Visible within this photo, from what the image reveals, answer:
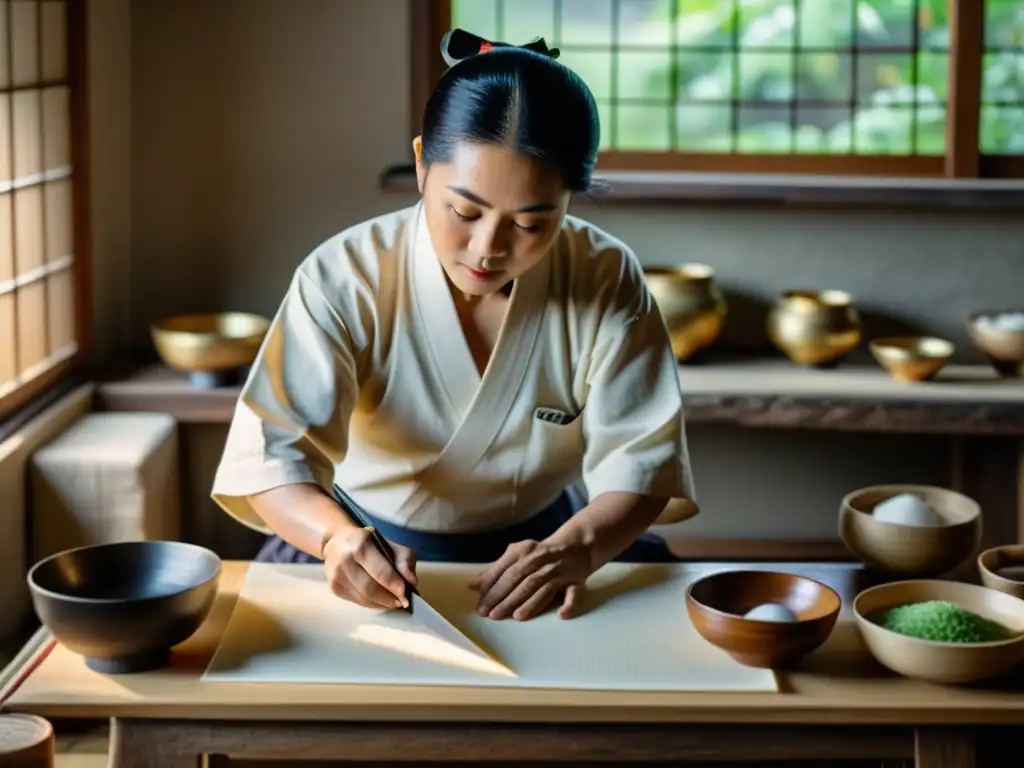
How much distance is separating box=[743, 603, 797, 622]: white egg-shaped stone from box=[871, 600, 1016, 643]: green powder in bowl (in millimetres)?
139

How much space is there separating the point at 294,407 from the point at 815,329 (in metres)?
2.19

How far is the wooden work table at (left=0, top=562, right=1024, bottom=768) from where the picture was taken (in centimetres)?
184

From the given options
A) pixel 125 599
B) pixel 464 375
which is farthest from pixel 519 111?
pixel 125 599

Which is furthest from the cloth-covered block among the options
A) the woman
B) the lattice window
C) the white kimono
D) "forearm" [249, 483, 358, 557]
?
"forearm" [249, 483, 358, 557]

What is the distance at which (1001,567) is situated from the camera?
235cm

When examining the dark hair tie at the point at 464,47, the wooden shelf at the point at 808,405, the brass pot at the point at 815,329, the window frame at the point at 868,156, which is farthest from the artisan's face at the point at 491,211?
the window frame at the point at 868,156

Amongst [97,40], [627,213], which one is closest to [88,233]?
[97,40]

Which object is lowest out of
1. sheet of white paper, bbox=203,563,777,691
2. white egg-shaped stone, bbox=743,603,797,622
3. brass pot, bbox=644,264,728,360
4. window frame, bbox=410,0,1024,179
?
sheet of white paper, bbox=203,563,777,691

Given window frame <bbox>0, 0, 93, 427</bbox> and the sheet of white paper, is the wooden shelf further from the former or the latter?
the sheet of white paper

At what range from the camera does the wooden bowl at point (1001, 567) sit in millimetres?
2195

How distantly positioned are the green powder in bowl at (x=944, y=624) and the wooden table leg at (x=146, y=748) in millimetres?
925

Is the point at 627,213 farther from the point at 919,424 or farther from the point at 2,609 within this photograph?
the point at 2,609

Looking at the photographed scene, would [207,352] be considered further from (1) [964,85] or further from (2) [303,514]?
(1) [964,85]

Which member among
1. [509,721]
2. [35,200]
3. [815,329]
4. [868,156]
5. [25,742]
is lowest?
[25,742]
